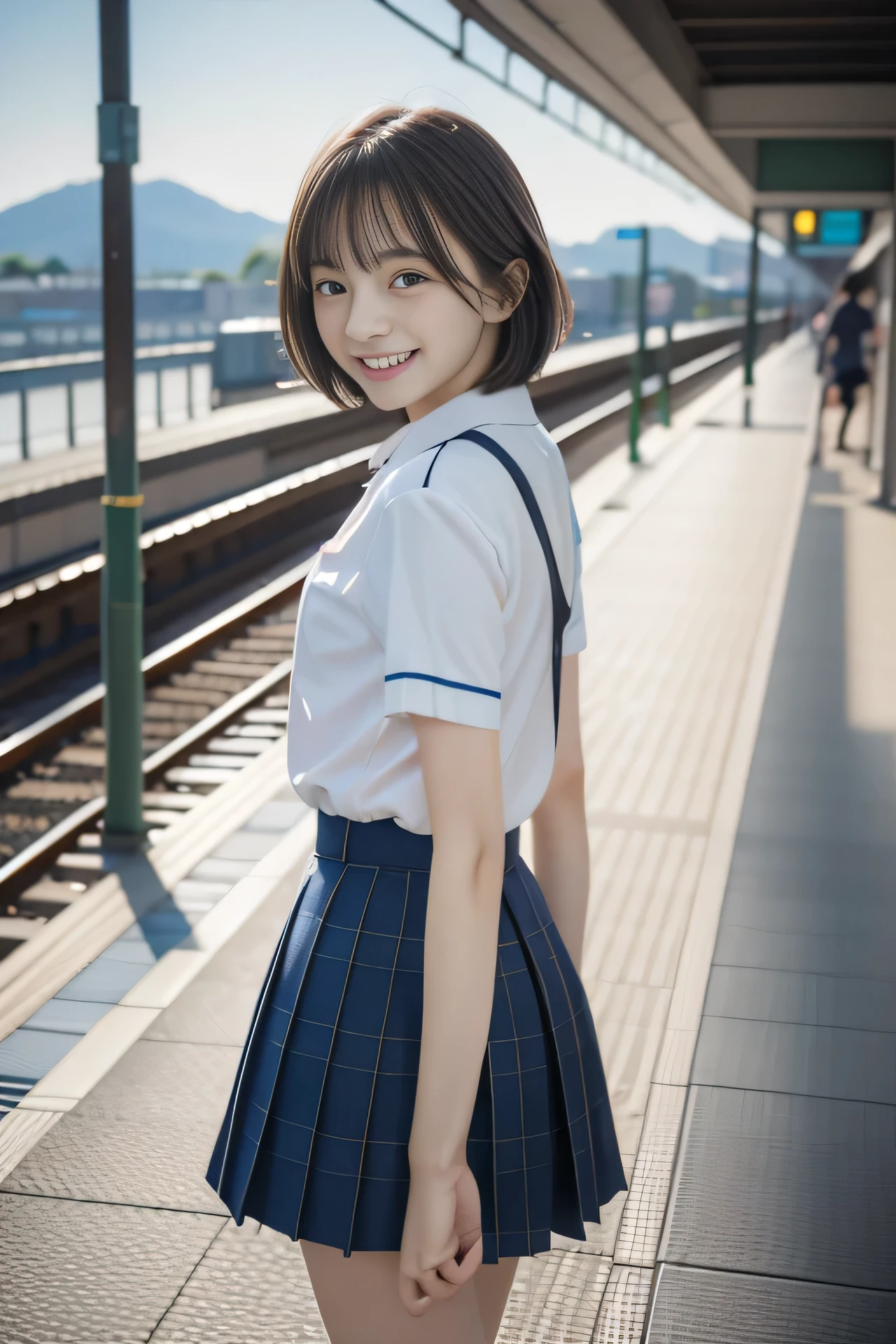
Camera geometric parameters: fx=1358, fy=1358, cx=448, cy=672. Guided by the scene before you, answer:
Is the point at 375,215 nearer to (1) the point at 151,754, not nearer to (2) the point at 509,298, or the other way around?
(2) the point at 509,298

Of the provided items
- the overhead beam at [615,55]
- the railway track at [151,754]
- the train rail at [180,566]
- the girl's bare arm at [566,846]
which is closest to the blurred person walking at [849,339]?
the train rail at [180,566]

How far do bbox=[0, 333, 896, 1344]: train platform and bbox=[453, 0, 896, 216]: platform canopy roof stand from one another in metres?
3.03

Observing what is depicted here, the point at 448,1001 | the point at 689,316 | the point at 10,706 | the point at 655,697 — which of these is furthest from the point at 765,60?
the point at 689,316

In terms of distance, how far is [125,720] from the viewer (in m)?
4.61

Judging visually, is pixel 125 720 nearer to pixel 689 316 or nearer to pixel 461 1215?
pixel 461 1215

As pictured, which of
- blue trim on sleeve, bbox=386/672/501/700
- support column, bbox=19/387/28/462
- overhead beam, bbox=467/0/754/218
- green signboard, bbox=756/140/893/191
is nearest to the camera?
blue trim on sleeve, bbox=386/672/501/700

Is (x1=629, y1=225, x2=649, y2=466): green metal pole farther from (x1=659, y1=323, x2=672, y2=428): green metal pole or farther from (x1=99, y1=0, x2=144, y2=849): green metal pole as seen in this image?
(x1=99, y1=0, x2=144, y2=849): green metal pole

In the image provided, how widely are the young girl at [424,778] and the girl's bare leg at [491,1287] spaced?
0.55 ft

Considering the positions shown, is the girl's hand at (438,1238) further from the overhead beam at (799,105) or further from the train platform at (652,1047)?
the overhead beam at (799,105)

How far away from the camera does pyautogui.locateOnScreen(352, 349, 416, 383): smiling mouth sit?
1.29m

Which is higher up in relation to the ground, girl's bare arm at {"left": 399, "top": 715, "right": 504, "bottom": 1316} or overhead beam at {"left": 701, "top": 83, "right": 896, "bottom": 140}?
overhead beam at {"left": 701, "top": 83, "right": 896, "bottom": 140}

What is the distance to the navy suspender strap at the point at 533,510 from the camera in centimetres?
119

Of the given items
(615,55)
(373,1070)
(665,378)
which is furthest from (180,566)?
(665,378)

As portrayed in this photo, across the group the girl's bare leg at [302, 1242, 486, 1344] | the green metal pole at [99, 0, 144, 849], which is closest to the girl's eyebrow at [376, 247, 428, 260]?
the girl's bare leg at [302, 1242, 486, 1344]
